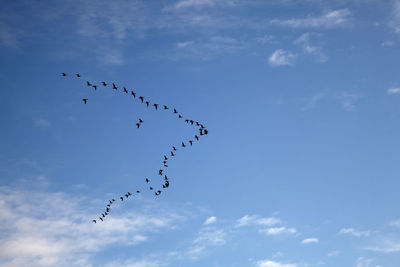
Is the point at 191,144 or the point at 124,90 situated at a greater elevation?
the point at 124,90

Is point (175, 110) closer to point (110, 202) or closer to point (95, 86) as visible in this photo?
point (95, 86)

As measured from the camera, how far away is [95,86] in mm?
44031

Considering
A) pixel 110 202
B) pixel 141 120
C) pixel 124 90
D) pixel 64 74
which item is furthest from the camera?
pixel 110 202

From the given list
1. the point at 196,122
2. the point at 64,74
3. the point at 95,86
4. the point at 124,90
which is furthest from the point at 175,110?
the point at 64,74

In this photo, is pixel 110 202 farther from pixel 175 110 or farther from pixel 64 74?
pixel 64 74

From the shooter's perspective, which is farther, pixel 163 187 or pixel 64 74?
pixel 163 187

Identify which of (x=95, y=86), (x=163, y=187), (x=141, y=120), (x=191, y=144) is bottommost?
(x=163, y=187)

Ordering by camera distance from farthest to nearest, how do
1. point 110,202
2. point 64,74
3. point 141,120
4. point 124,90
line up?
point 110,202 → point 141,120 → point 124,90 → point 64,74

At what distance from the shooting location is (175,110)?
4559 centimetres

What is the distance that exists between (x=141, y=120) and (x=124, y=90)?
190 inches

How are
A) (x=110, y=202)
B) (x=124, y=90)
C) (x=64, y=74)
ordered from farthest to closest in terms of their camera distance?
(x=110, y=202) → (x=124, y=90) → (x=64, y=74)

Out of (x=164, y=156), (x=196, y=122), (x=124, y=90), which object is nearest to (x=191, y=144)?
(x=196, y=122)

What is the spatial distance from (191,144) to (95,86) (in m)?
13.9

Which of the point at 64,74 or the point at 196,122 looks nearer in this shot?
the point at 64,74
